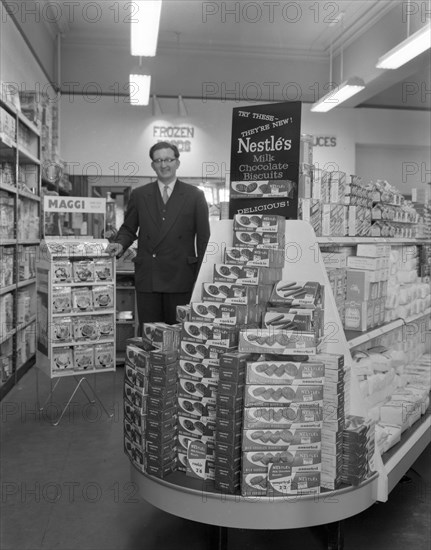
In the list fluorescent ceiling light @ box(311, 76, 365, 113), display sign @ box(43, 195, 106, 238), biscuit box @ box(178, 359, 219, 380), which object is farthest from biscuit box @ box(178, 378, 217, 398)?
fluorescent ceiling light @ box(311, 76, 365, 113)

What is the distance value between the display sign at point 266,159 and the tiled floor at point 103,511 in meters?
1.46

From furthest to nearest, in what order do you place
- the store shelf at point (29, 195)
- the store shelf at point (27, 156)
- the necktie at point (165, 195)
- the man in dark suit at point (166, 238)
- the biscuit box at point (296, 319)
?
1. the store shelf at point (29, 195)
2. the store shelf at point (27, 156)
3. the necktie at point (165, 195)
4. the man in dark suit at point (166, 238)
5. the biscuit box at point (296, 319)

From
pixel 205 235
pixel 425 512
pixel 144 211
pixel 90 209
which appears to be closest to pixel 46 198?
pixel 90 209

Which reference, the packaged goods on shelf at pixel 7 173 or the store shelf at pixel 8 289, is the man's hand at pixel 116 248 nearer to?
Answer: the store shelf at pixel 8 289

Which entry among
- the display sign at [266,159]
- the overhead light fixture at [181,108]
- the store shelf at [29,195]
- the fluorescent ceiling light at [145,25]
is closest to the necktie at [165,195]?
the display sign at [266,159]

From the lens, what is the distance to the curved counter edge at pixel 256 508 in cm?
208

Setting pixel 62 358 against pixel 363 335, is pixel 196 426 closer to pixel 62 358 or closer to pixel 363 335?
pixel 363 335

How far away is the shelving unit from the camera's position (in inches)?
194

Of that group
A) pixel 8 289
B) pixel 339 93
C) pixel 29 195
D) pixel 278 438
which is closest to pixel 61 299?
pixel 8 289

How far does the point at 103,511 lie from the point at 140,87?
21.7 ft

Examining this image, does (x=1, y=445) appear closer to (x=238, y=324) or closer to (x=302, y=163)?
(x=238, y=324)

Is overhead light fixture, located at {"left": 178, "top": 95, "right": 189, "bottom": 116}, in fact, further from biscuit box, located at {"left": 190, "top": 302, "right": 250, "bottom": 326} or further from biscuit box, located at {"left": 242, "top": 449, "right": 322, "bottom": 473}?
biscuit box, located at {"left": 242, "top": 449, "right": 322, "bottom": 473}

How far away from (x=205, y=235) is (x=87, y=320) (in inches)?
56.6

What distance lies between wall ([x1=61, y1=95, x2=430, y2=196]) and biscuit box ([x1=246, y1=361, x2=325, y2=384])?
25.8ft
